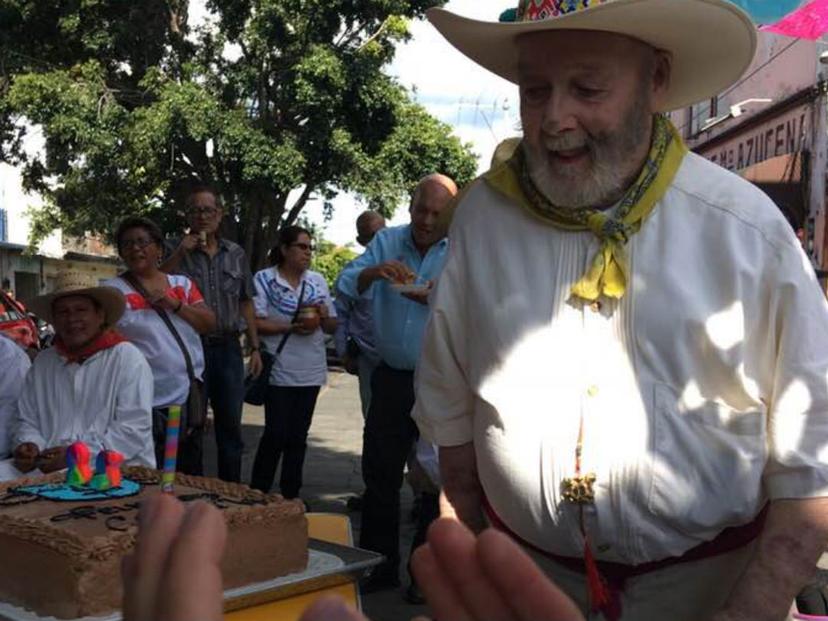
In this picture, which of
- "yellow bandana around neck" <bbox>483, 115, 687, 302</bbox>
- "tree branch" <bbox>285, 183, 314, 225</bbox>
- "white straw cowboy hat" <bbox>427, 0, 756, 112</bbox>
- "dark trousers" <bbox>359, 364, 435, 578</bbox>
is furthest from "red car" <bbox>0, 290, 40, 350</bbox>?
"tree branch" <bbox>285, 183, 314, 225</bbox>

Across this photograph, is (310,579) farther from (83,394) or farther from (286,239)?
(286,239)

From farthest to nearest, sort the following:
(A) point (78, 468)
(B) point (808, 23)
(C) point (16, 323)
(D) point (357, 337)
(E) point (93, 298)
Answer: (C) point (16, 323), (B) point (808, 23), (D) point (357, 337), (E) point (93, 298), (A) point (78, 468)

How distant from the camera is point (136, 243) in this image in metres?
4.95

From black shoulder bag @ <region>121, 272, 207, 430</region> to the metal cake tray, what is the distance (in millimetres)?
2523

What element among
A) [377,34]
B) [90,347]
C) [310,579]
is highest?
[377,34]

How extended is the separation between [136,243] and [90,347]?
102 cm

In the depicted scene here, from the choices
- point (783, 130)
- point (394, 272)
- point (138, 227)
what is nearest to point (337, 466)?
point (138, 227)

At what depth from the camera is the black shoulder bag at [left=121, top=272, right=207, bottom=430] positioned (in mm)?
4922

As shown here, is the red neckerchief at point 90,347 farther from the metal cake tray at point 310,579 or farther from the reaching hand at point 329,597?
the reaching hand at point 329,597

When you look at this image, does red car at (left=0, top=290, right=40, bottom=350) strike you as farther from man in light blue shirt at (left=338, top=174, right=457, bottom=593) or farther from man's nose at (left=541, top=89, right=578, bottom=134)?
man's nose at (left=541, top=89, right=578, bottom=134)

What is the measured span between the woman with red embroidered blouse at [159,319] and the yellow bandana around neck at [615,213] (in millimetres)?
3396

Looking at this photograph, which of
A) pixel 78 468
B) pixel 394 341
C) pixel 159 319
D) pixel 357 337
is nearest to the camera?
pixel 78 468

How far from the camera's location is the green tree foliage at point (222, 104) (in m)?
16.8

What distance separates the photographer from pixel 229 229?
1830 centimetres
